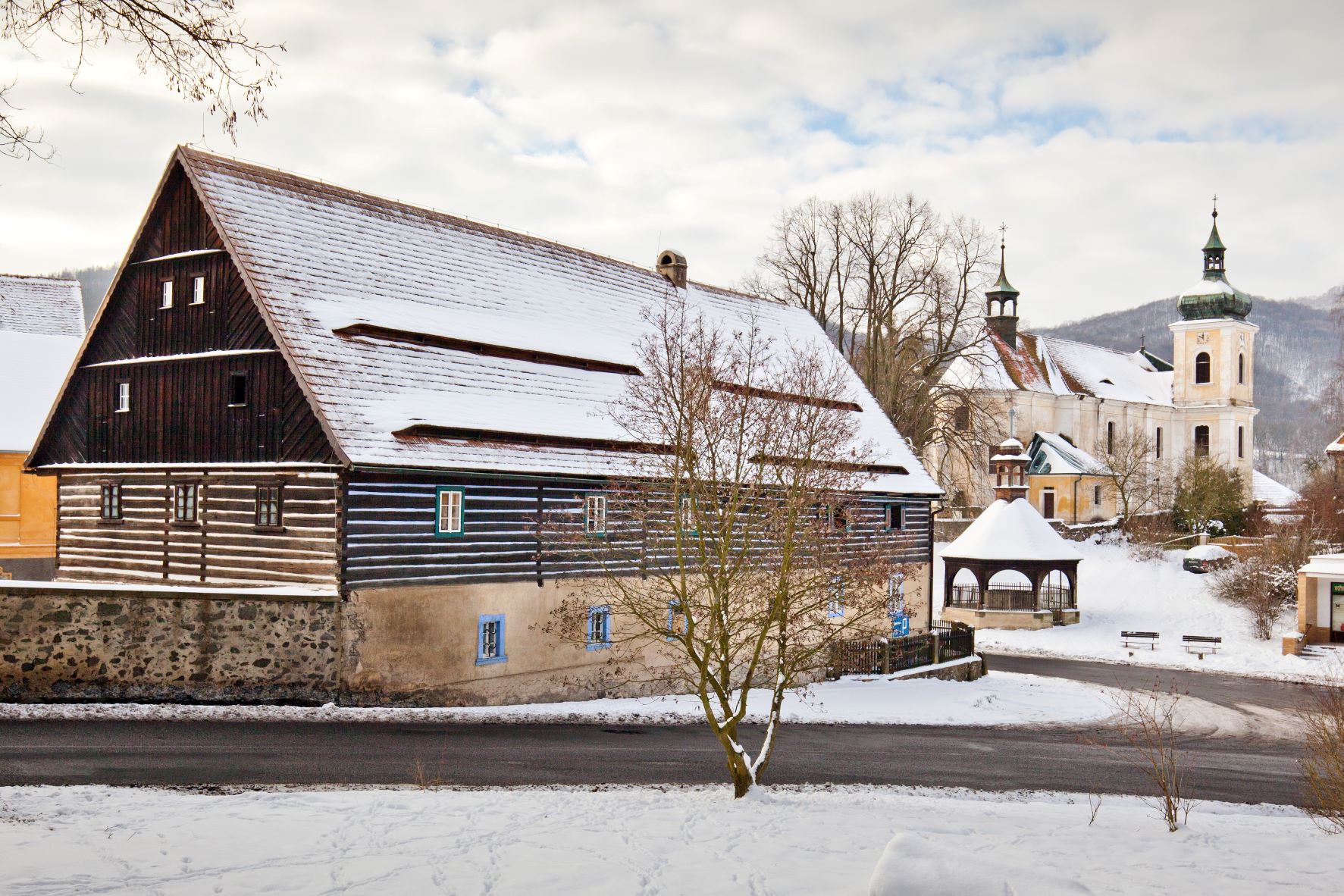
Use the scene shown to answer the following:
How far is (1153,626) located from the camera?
4200 cm

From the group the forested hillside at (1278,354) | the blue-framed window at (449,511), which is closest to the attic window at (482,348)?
the blue-framed window at (449,511)

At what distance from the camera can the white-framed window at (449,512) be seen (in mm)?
20688

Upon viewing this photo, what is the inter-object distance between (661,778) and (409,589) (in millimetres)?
6790

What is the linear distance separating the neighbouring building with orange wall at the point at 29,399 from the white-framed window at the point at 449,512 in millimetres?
14765

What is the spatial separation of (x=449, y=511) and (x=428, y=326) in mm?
4227

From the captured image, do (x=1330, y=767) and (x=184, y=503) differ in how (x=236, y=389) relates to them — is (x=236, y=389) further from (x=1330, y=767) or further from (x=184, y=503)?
(x=1330, y=767)

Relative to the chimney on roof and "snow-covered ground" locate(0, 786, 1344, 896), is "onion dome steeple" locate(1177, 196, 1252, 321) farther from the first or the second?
"snow-covered ground" locate(0, 786, 1344, 896)

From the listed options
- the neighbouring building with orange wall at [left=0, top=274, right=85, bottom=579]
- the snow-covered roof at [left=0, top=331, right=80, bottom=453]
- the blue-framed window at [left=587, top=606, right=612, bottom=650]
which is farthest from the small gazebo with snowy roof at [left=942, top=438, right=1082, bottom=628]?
the snow-covered roof at [left=0, top=331, right=80, bottom=453]

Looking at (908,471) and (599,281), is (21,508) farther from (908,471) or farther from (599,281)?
(908,471)

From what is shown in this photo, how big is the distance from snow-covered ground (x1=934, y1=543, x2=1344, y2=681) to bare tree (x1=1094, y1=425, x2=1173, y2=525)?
878 cm

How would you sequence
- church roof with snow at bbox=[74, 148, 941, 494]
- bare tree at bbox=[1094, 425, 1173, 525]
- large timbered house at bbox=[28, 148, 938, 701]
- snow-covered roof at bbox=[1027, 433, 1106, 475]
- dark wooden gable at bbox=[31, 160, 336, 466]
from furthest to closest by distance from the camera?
1. snow-covered roof at bbox=[1027, 433, 1106, 475]
2. bare tree at bbox=[1094, 425, 1173, 525]
3. church roof with snow at bbox=[74, 148, 941, 494]
4. dark wooden gable at bbox=[31, 160, 336, 466]
5. large timbered house at bbox=[28, 148, 938, 701]

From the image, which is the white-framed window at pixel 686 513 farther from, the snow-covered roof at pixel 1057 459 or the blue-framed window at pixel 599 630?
the snow-covered roof at pixel 1057 459

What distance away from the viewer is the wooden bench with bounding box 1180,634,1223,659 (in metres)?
36.8

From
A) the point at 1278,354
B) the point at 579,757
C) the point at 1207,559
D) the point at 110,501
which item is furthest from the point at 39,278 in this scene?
the point at 1278,354
